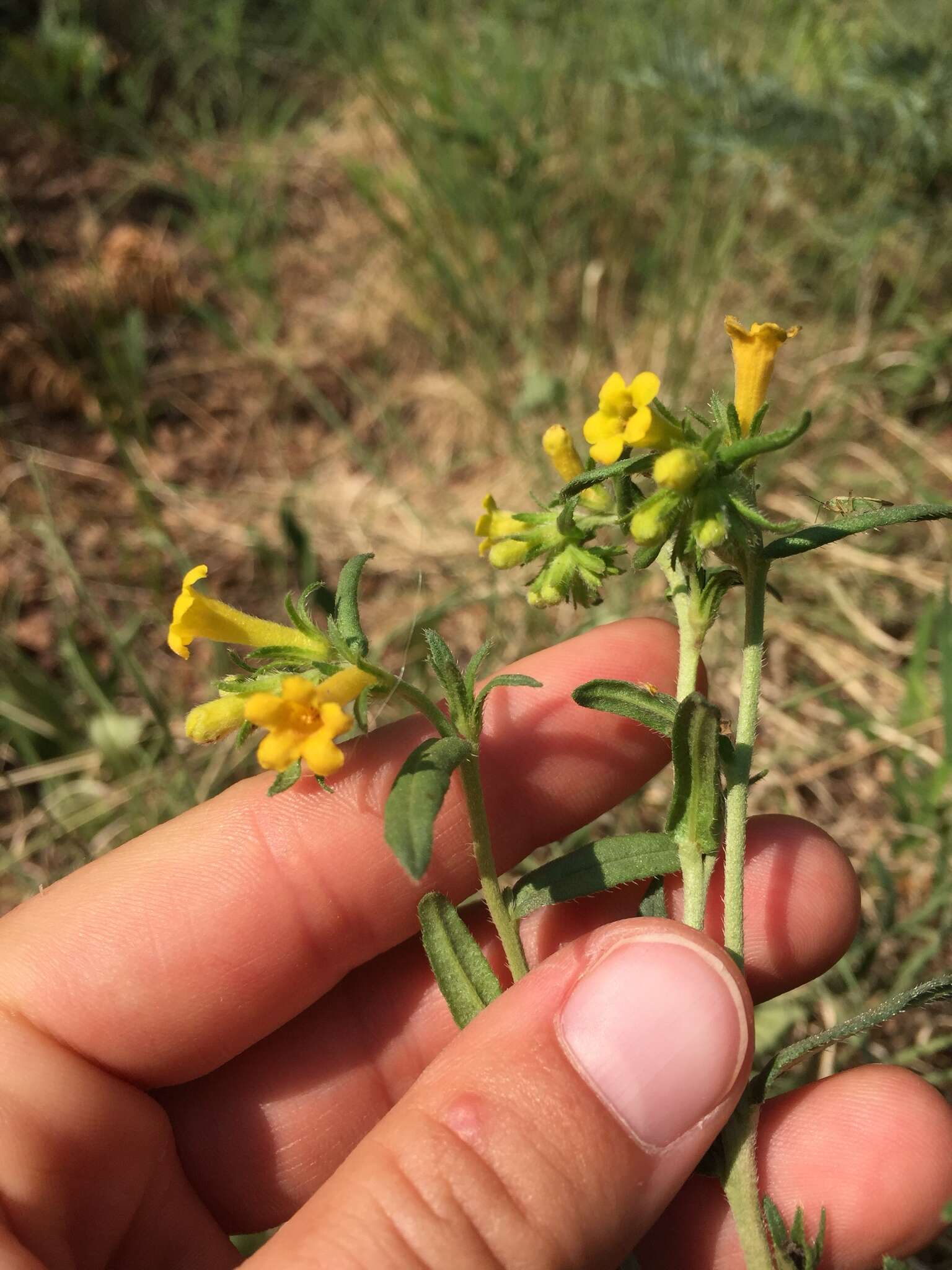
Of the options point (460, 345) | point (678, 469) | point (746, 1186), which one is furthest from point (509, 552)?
point (460, 345)

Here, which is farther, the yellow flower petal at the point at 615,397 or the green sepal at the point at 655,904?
the green sepal at the point at 655,904

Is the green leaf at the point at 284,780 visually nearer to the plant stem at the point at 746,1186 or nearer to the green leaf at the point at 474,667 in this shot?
the green leaf at the point at 474,667

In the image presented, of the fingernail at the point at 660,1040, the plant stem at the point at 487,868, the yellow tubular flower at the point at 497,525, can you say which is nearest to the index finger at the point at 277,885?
the plant stem at the point at 487,868

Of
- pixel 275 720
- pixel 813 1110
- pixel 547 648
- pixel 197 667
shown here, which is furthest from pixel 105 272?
pixel 813 1110

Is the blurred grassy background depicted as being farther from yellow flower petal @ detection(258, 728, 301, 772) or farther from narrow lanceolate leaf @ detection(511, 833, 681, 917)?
yellow flower petal @ detection(258, 728, 301, 772)

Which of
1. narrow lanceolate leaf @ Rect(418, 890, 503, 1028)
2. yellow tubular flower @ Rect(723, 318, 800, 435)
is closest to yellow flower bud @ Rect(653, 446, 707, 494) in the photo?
yellow tubular flower @ Rect(723, 318, 800, 435)

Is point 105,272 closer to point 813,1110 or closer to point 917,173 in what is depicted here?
point 917,173
